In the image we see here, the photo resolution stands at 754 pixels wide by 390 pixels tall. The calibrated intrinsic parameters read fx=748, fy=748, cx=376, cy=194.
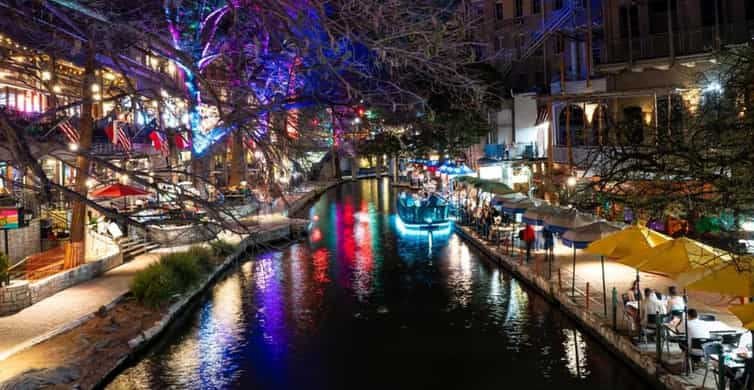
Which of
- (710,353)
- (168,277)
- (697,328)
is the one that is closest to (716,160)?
(710,353)

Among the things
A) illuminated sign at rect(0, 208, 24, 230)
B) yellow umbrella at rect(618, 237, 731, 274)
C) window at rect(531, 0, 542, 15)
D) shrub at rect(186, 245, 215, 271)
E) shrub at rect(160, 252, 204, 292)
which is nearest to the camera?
yellow umbrella at rect(618, 237, 731, 274)

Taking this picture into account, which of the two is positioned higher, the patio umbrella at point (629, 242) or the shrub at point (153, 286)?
the patio umbrella at point (629, 242)

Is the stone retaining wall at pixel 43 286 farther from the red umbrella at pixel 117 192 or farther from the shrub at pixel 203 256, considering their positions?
the shrub at pixel 203 256

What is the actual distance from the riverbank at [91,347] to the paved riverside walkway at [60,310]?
261 mm

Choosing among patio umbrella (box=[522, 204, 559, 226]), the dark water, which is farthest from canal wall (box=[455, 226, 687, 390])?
patio umbrella (box=[522, 204, 559, 226])

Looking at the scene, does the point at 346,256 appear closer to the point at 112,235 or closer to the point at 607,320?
the point at 112,235

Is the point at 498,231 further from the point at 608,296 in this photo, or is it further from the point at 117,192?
the point at 117,192

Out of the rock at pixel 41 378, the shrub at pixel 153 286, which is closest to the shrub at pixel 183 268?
the shrub at pixel 153 286

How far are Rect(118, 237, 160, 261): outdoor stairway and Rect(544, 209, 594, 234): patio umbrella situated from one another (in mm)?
16877

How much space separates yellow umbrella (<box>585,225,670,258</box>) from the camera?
18062 millimetres

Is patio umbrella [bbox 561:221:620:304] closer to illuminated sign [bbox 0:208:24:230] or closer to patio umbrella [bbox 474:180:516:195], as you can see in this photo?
patio umbrella [bbox 474:180:516:195]

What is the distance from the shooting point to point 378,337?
20.3m

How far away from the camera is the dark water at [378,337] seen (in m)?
16.7

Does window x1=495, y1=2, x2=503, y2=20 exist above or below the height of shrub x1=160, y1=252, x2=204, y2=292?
above
